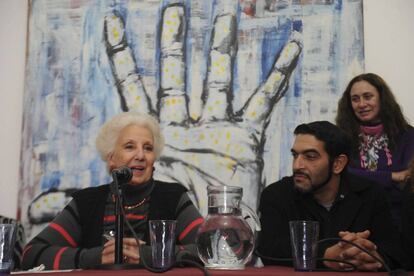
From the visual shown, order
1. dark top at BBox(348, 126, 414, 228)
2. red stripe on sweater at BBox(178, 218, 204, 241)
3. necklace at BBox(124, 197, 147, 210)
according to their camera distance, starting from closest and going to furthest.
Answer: red stripe on sweater at BBox(178, 218, 204, 241) < necklace at BBox(124, 197, 147, 210) < dark top at BBox(348, 126, 414, 228)

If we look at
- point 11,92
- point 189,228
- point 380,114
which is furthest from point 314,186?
point 11,92

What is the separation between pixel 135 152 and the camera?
8.05 ft

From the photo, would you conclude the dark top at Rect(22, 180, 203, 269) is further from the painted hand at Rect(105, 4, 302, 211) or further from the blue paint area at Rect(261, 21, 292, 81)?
the blue paint area at Rect(261, 21, 292, 81)

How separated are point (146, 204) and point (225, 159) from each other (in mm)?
785

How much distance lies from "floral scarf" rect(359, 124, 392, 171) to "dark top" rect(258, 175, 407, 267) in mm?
294

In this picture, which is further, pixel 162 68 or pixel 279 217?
pixel 162 68

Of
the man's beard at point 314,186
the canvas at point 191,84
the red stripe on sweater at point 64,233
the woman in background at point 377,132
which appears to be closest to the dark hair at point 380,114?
the woman in background at point 377,132

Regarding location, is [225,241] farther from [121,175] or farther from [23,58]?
[23,58]

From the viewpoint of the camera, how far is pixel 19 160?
3.26 meters

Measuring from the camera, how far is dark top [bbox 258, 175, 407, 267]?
225 cm

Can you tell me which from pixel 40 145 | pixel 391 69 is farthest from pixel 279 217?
pixel 40 145

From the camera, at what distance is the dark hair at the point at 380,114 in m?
2.85

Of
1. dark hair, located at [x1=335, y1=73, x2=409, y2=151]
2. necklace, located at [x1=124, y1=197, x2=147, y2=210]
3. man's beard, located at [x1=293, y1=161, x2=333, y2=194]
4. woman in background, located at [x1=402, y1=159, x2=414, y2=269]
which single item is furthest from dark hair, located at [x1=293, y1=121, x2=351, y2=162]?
necklace, located at [x1=124, y1=197, x2=147, y2=210]

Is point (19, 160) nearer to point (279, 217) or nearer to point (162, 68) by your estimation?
point (162, 68)
